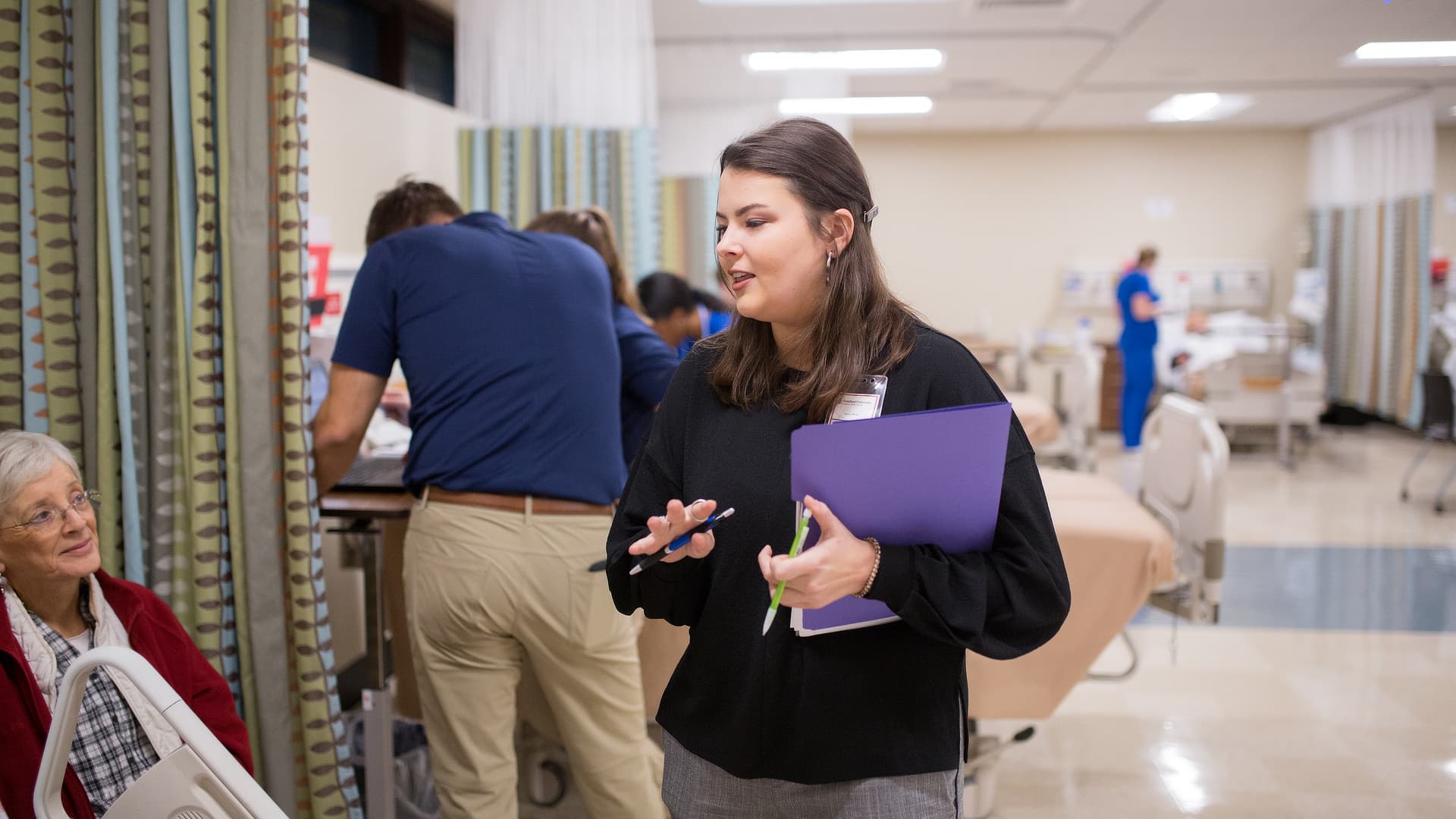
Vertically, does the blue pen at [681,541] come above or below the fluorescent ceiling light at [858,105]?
below

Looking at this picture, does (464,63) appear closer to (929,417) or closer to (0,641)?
(0,641)

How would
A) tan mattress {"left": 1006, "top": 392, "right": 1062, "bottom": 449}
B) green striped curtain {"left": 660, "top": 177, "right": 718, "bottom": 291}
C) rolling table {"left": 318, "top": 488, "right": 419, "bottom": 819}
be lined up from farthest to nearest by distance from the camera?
green striped curtain {"left": 660, "top": 177, "right": 718, "bottom": 291}, tan mattress {"left": 1006, "top": 392, "right": 1062, "bottom": 449}, rolling table {"left": 318, "top": 488, "right": 419, "bottom": 819}

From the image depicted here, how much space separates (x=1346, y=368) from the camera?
34.9 feet

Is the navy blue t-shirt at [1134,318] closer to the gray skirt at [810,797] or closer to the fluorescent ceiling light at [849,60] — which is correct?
the fluorescent ceiling light at [849,60]

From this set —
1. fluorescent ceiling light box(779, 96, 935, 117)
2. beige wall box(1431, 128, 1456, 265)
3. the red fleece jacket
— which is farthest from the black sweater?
beige wall box(1431, 128, 1456, 265)

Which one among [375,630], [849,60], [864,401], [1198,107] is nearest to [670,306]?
[375,630]

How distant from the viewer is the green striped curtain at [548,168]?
4895mm

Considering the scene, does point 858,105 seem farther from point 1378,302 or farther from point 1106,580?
point 1106,580

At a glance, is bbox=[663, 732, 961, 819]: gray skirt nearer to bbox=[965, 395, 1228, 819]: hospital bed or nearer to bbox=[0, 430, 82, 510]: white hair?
bbox=[0, 430, 82, 510]: white hair

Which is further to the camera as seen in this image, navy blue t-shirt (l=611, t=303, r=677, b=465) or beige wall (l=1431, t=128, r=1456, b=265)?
beige wall (l=1431, t=128, r=1456, b=265)

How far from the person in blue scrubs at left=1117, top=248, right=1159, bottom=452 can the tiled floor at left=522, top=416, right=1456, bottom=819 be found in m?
2.47

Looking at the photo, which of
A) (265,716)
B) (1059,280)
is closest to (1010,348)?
(1059,280)

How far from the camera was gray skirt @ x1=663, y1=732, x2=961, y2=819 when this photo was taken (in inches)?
49.5

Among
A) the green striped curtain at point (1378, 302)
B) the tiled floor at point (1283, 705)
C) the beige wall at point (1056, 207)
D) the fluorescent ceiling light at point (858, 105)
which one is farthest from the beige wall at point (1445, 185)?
the tiled floor at point (1283, 705)
